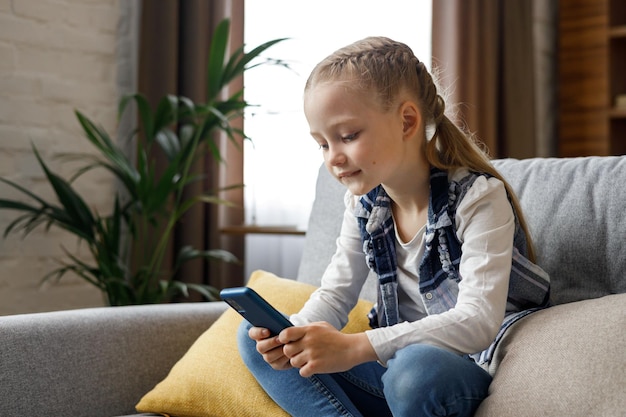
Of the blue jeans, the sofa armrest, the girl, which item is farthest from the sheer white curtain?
the blue jeans

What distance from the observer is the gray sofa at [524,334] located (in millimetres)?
1033

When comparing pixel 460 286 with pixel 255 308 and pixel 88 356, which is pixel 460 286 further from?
pixel 88 356

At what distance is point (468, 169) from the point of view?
1325 mm

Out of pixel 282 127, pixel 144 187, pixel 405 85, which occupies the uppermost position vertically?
pixel 405 85

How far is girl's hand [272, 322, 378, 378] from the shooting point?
1.12m

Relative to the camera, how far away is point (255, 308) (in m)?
1.10

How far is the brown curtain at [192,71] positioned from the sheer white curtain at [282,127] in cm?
11

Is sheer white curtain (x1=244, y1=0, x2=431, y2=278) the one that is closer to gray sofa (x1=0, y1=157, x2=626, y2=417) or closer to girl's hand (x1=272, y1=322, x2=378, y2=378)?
gray sofa (x1=0, y1=157, x2=626, y2=417)

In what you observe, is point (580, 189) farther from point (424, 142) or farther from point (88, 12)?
point (88, 12)

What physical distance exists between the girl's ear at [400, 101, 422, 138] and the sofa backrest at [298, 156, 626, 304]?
0.88 feet

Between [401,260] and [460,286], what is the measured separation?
0.67 feet

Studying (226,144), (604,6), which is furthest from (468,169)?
(604,6)

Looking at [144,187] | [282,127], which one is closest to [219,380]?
[144,187]

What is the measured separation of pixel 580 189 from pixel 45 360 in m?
0.94
